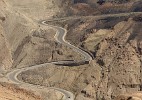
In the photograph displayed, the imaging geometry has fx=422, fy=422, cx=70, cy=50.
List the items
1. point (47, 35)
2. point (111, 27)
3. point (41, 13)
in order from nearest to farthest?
point (111, 27)
point (47, 35)
point (41, 13)

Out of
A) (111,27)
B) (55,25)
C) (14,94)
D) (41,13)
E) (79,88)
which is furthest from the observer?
(41,13)

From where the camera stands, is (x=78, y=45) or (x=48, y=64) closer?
(x=48, y=64)

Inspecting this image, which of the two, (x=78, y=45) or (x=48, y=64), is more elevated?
(x=78, y=45)

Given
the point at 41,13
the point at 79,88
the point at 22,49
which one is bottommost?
the point at 79,88

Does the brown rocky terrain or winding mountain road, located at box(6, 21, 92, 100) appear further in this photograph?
the brown rocky terrain

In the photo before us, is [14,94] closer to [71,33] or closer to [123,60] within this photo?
[123,60]

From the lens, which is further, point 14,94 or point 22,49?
point 22,49

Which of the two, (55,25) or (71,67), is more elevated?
(55,25)

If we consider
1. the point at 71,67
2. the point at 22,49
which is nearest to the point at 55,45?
the point at 22,49

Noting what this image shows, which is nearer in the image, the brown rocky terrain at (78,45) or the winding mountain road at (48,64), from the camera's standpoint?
the winding mountain road at (48,64)

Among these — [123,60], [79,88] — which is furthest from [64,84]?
[123,60]
